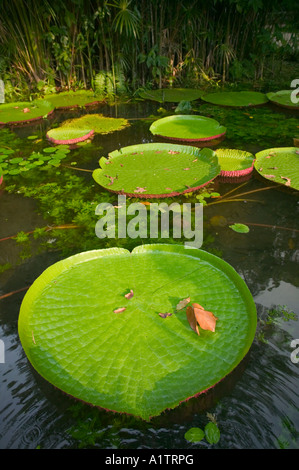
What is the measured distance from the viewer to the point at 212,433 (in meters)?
1.22

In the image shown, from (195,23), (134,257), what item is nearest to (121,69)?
(195,23)

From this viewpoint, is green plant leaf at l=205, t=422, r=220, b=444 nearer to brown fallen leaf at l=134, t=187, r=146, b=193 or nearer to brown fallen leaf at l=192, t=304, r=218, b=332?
brown fallen leaf at l=192, t=304, r=218, b=332

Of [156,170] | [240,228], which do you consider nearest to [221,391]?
[240,228]

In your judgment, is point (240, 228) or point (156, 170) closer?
point (240, 228)

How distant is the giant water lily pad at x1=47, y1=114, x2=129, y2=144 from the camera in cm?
368

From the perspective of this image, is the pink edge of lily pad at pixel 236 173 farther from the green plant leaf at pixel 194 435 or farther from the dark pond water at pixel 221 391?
the green plant leaf at pixel 194 435

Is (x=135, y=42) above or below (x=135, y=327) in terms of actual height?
above

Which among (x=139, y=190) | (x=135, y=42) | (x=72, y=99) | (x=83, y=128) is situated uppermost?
(x=135, y=42)

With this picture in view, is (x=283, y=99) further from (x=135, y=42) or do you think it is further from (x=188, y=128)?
(x=135, y=42)

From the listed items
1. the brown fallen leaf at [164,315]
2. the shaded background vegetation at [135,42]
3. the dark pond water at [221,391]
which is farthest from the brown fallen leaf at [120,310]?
the shaded background vegetation at [135,42]

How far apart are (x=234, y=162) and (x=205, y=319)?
188cm

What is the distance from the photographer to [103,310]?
159cm
